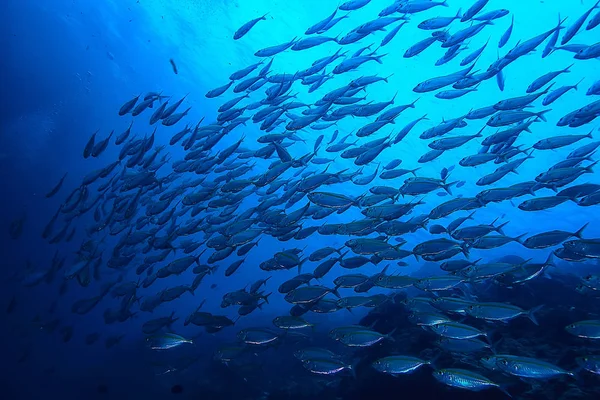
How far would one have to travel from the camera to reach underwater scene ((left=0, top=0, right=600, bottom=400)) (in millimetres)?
5910

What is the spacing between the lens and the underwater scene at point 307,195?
19.4 ft

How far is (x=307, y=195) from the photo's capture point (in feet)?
20.8

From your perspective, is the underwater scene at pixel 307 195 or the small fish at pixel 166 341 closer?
the underwater scene at pixel 307 195

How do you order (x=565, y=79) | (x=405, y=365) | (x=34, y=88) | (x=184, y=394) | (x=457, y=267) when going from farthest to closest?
(x=34, y=88)
(x=565, y=79)
(x=184, y=394)
(x=457, y=267)
(x=405, y=365)

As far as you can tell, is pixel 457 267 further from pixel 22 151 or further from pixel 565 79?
pixel 22 151

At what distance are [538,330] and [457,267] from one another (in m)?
2.76

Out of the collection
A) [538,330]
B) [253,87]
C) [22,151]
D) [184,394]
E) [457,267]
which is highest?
[22,151]

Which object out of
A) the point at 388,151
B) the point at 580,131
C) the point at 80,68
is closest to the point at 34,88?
the point at 80,68

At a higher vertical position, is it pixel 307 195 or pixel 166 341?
pixel 307 195

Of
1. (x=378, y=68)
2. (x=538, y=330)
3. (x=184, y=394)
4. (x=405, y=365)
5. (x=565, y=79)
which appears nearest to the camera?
(x=405, y=365)

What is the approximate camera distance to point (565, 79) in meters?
17.7

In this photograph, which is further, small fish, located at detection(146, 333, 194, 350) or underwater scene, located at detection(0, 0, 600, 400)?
small fish, located at detection(146, 333, 194, 350)

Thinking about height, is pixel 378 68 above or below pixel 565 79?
above

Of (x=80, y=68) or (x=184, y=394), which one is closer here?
(x=184, y=394)
